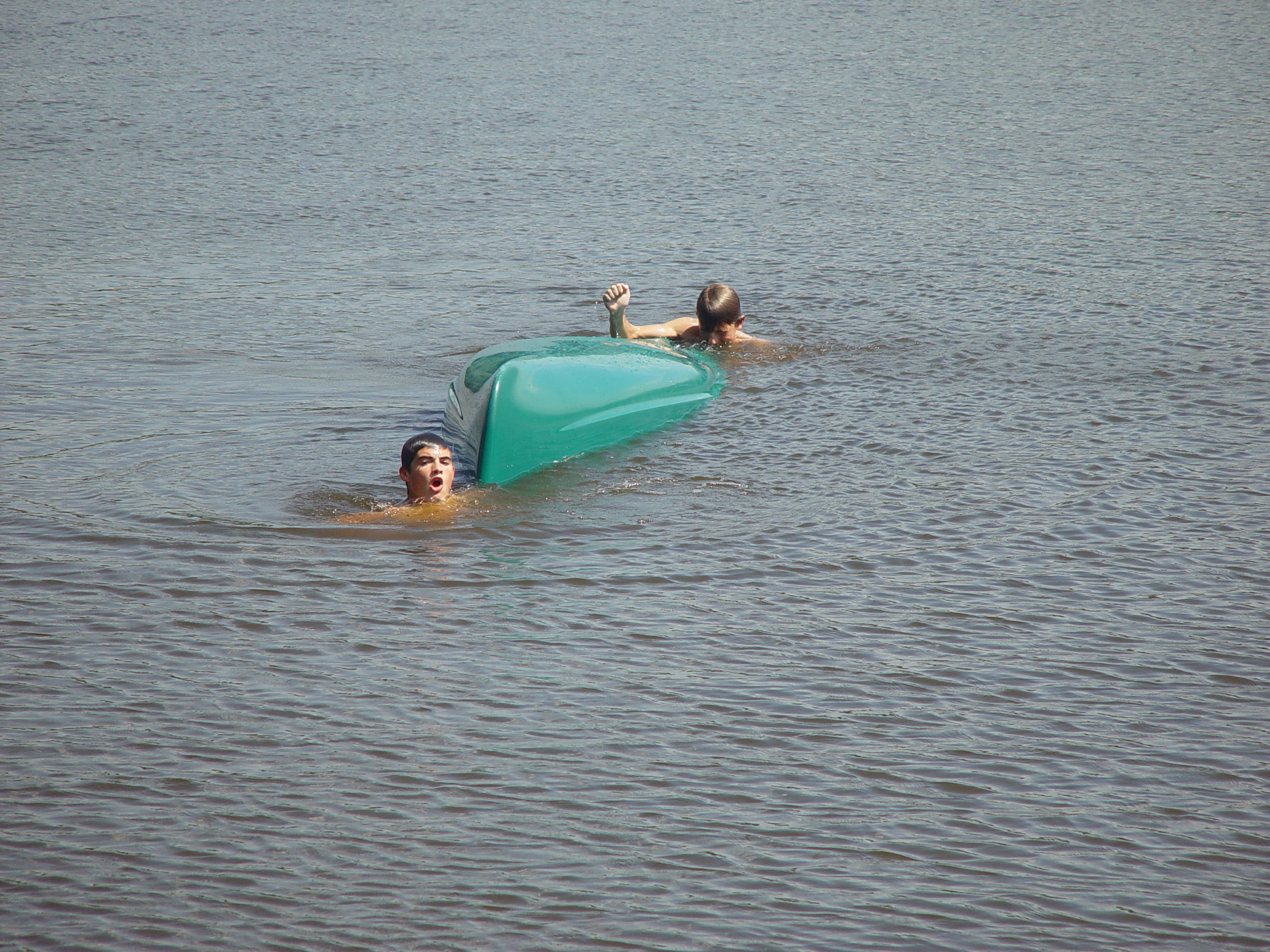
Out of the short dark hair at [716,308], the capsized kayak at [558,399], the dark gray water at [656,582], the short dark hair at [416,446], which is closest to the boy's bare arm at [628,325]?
the short dark hair at [716,308]

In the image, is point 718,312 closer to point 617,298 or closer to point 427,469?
point 617,298

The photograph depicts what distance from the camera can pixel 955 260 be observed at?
34.7 feet

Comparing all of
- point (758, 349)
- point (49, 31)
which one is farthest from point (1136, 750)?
point (49, 31)

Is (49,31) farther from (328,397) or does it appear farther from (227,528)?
(227,528)

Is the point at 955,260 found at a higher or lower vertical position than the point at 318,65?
lower

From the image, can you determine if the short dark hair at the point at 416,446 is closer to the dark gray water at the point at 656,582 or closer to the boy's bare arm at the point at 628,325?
the dark gray water at the point at 656,582

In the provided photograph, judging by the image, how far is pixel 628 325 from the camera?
8.23 metres

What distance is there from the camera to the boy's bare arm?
791cm

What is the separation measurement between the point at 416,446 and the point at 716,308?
10.2ft

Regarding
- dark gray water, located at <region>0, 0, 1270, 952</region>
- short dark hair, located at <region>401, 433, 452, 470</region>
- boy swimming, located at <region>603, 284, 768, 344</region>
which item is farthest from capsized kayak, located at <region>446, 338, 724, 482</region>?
boy swimming, located at <region>603, 284, 768, 344</region>

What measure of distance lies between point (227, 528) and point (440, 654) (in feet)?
5.14

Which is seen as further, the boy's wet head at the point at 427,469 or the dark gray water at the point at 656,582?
the boy's wet head at the point at 427,469

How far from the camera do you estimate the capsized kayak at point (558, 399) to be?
6.44m

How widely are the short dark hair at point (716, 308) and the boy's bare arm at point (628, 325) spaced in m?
0.17
